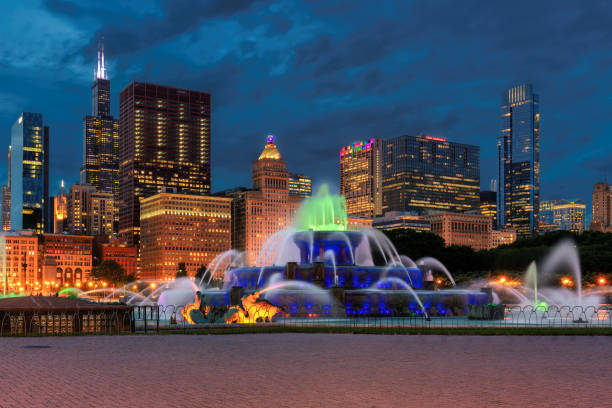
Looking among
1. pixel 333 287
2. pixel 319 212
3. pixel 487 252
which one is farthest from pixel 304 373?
pixel 487 252

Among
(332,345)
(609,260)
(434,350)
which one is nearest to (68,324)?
(332,345)

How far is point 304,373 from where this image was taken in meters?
18.7

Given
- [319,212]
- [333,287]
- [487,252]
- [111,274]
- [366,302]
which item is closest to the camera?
[366,302]

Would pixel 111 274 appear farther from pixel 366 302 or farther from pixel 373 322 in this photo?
pixel 373 322

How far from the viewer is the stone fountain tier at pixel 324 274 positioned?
55.4 m

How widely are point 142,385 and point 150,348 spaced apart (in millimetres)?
8989

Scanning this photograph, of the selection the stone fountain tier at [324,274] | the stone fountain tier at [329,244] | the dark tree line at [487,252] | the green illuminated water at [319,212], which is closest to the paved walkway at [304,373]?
the stone fountain tier at [324,274]

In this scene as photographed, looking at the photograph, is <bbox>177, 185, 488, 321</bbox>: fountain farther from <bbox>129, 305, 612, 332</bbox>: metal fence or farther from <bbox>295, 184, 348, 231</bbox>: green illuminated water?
<bbox>295, 184, 348, 231</bbox>: green illuminated water

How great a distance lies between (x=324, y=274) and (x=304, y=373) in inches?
1463

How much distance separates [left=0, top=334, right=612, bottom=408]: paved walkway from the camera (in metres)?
14.9

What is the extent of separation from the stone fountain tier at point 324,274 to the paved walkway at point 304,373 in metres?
26.3

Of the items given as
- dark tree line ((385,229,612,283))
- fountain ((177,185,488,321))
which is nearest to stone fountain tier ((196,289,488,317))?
fountain ((177,185,488,321))

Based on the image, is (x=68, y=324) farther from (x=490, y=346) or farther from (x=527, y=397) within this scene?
(x=527, y=397)

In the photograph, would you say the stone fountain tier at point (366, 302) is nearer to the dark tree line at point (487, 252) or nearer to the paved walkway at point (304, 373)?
the paved walkway at point (304, 373)
